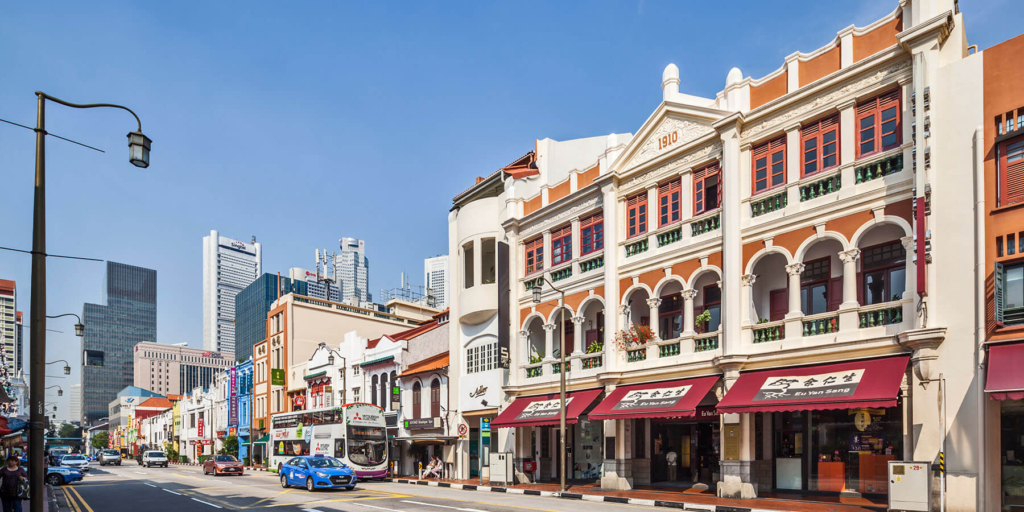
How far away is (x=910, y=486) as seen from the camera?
17.3m

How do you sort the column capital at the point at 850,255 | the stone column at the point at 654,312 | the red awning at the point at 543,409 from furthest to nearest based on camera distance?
the red awning at the point at 543,409
the stone column at the point at 654,312
the column capital at the point at 850,255

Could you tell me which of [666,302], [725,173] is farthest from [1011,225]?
[666,302]

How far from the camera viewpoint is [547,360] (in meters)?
31.2

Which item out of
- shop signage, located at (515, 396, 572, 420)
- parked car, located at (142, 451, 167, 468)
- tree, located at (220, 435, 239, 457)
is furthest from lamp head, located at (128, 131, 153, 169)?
parked car, located at (142, 451, 167, 468)

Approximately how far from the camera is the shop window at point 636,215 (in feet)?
91.4

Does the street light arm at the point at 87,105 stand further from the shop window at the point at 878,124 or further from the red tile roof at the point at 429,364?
the red tile roof at the point at 429,364

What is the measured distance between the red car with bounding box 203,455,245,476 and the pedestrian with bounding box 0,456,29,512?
3102cm

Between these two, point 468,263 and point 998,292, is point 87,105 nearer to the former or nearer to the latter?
point 998,292

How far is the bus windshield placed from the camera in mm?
35844

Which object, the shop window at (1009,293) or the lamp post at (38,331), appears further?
the shop window at (1009,293)

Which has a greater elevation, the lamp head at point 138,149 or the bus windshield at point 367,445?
the lamp head at point 138,149

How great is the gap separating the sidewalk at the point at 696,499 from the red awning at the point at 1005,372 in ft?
13.3

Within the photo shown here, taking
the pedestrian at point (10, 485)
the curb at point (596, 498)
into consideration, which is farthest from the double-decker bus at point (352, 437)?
the pedestrian at point (10, 485)

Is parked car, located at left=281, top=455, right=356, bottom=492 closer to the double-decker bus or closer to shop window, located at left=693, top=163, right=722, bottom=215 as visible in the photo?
the double-decker bus
